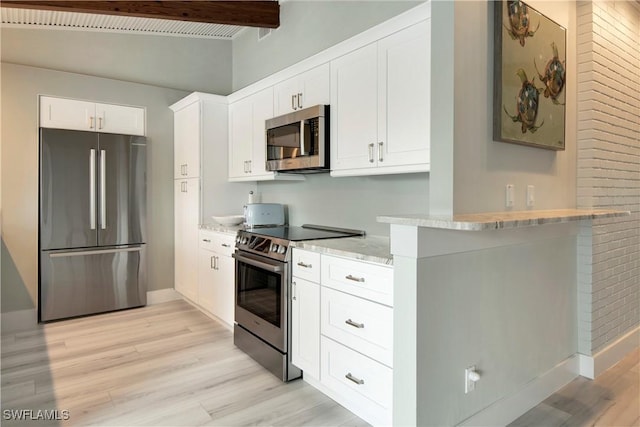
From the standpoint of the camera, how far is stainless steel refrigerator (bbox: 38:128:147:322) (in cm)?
378

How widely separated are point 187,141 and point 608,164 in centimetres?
381

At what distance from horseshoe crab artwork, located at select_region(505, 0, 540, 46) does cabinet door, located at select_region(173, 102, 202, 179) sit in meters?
3.01

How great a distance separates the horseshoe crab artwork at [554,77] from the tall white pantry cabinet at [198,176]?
304cm

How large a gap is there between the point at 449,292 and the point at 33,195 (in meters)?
3.89

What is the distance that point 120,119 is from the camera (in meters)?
4.23

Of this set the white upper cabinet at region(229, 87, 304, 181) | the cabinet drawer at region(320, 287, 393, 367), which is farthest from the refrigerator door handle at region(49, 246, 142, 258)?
the cabinet drawer at region(320, 287, 393, 367)

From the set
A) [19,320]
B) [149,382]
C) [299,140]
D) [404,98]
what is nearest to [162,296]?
[19,320]

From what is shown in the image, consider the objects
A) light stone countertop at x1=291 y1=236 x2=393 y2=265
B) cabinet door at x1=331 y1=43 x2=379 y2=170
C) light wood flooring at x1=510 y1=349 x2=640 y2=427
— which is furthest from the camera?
cabinet door at x1=331 y1=43 x2=379 y2=170

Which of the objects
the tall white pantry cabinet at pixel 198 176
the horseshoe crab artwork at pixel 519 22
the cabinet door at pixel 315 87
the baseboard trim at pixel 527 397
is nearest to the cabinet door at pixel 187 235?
the tall white pantry cabinet at pixel 198 176

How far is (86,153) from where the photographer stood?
12.8 feet

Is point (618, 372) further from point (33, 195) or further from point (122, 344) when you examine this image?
point (33, 195)

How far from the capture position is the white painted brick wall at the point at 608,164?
2.58 m

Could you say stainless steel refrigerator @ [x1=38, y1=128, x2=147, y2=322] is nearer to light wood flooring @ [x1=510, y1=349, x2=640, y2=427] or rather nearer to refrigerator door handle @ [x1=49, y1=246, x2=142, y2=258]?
refrigerator door handle @ [x1=49, y1=246, x2=142, y2=258]

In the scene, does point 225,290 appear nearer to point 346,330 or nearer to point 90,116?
point 346,330
